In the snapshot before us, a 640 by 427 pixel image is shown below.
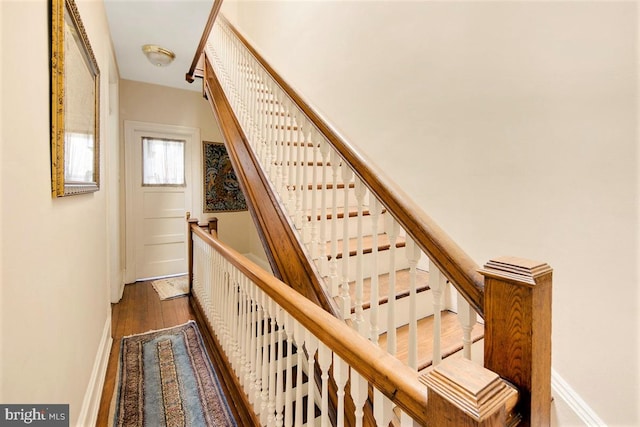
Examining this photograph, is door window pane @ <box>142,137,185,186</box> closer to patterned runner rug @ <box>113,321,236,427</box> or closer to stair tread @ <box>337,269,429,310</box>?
patterned runner rug @ <box>113,321,236,427</box>

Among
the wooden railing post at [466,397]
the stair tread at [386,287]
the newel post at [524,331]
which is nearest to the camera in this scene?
the wooden railing post at [466,397]

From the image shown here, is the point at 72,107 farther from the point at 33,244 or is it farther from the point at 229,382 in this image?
the point at 229,382

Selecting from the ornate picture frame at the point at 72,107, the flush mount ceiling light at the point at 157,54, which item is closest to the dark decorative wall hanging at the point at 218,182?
the flush mount ceiling light at the point at 157,54

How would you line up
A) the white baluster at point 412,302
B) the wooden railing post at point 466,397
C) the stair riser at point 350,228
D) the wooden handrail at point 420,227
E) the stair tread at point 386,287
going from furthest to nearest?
the stair riser at point 350,228 < the stair tread at point 386,287 < the white baluster at point 412,302 < the wooden handrail at point 420,227 < the wooden railing post at point 466,397

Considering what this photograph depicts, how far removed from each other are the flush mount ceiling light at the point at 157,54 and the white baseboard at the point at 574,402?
3950mm

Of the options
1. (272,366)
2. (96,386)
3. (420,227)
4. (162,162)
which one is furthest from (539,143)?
(162,162)

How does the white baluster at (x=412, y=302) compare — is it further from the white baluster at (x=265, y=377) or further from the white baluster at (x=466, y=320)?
the white baluster at (x=265, y=377)

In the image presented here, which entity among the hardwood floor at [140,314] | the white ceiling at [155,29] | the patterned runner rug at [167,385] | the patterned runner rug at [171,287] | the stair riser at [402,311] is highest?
the white ceiling at [155,29]

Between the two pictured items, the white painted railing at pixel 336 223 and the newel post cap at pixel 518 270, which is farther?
the white painted railing at pixel 336 223

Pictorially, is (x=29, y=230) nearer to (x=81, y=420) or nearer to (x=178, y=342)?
(x=81, y=420)

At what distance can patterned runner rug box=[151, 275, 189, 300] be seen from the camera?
3.45m

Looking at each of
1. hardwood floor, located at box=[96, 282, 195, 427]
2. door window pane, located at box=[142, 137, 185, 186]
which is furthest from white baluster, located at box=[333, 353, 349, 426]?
door window pane, located at box=[142, 137, 185, 186]

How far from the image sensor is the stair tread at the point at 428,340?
1.25 metres

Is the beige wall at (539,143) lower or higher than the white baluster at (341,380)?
higher
